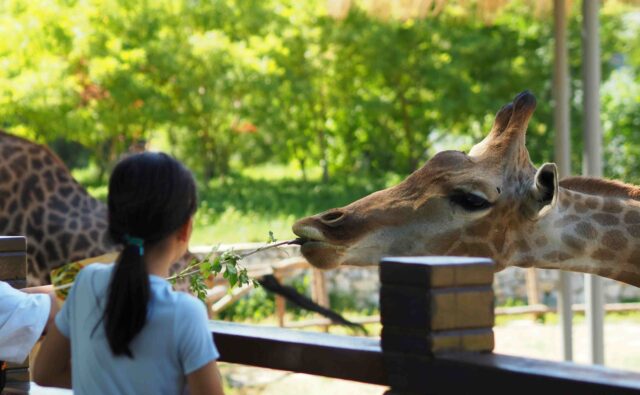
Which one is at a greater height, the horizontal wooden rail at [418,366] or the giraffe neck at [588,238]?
the giraffe neck at [588,238]

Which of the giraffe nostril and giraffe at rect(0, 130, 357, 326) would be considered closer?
the giraffe nostril

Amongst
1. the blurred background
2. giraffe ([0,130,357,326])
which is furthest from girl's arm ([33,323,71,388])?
the blurred background

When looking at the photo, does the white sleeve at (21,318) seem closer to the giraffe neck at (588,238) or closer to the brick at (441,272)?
the brick at (441,272)

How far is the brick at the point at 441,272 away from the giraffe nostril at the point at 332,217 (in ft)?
5.16

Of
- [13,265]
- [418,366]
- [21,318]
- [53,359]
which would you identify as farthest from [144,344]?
[13,265]

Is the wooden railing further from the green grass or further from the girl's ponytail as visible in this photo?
the green grass

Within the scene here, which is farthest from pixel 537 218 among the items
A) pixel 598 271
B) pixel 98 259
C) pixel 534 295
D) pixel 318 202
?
pixel 318 202

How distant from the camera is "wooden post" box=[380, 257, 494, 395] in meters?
1.95

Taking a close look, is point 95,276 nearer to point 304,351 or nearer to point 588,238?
point 304,351

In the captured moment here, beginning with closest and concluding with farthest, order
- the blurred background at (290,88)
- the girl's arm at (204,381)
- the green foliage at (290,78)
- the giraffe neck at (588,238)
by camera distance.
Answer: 1. the girl's arm at (204,381)
2. the giraffe neck at (588,238)
3. the blurred background at (290,88)
4. the green foliage at (290,78)

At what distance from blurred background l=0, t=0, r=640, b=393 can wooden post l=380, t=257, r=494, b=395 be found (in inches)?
385

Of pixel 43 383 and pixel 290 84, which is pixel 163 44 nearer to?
pixel 290 84

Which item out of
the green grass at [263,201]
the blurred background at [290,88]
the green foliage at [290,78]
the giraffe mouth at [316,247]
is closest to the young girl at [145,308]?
the giraffe mouth at [316,247]

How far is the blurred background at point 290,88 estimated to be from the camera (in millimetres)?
14797
